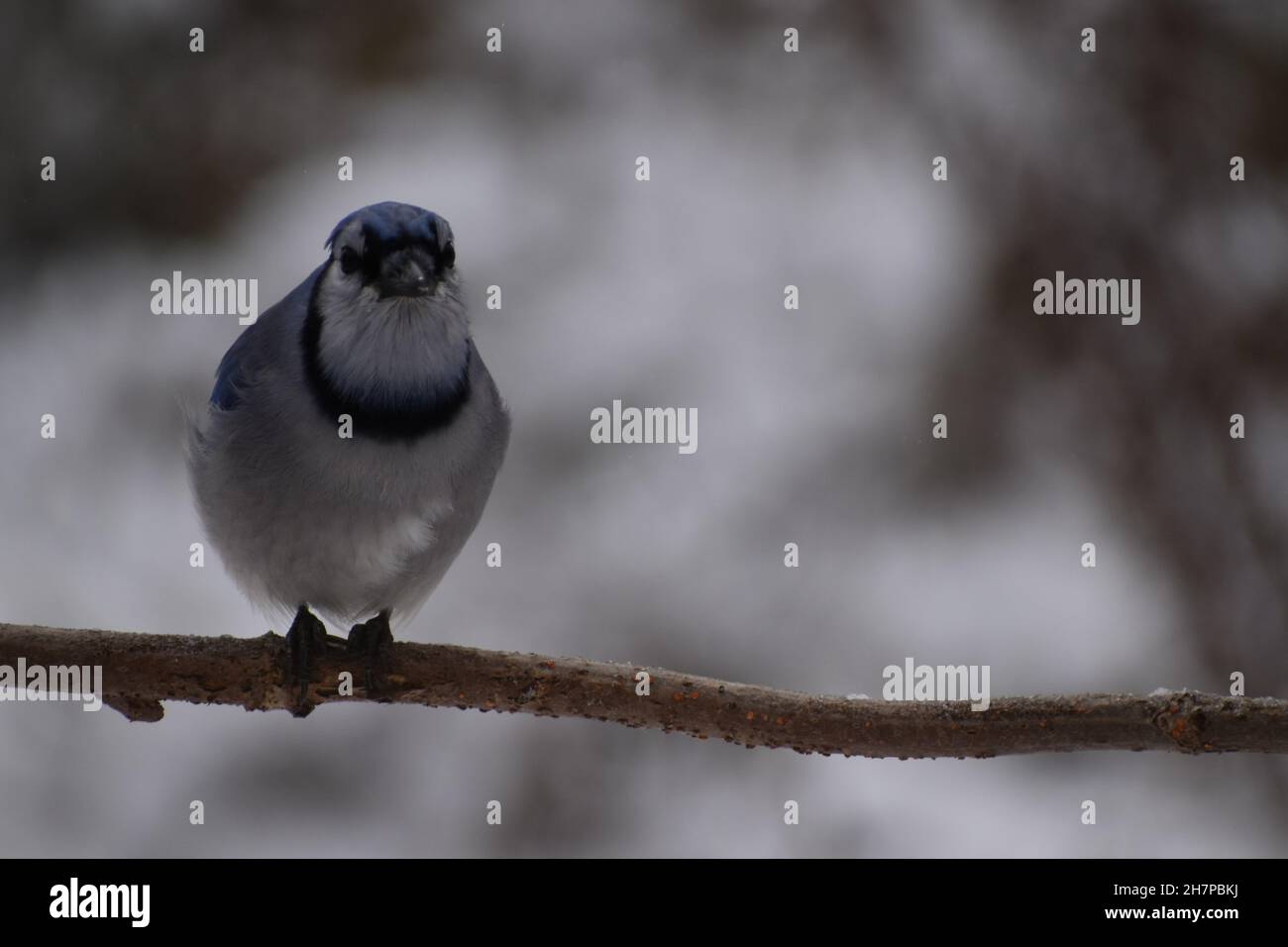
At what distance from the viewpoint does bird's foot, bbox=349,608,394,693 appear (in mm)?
1624

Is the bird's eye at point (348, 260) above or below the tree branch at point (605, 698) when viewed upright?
above

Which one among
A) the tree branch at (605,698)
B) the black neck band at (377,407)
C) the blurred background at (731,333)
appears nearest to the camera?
the tree branch at (605,698)

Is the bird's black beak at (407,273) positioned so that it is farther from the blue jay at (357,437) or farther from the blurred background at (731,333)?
the blurred background at (731,333)

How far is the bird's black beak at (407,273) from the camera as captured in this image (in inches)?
57.9

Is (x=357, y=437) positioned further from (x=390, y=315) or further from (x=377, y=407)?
(x=390, y=315)

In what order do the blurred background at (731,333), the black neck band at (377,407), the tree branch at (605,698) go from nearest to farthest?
the tree branch at (605,698) → the black neck band at (377,407) → the blurred background at (731,333)

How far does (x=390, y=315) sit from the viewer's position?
153 cm

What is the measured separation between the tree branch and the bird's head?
0.35 meters

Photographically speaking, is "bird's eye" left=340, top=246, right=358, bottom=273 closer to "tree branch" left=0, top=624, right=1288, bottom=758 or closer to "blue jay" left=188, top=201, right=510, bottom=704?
"blue jay" left=188, top=201, right=510, bottom=704

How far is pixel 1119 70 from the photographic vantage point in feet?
8.98

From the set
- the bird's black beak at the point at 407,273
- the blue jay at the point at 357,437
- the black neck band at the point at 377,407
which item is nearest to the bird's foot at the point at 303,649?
the blue jay at the point at 357,437

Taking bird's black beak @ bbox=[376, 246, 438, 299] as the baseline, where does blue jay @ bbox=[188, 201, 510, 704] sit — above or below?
below

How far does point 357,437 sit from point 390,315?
0.56 ft

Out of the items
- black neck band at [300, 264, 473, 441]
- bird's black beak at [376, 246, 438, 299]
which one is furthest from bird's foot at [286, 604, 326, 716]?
bird's black beak at [376, 246, 438, 299]
